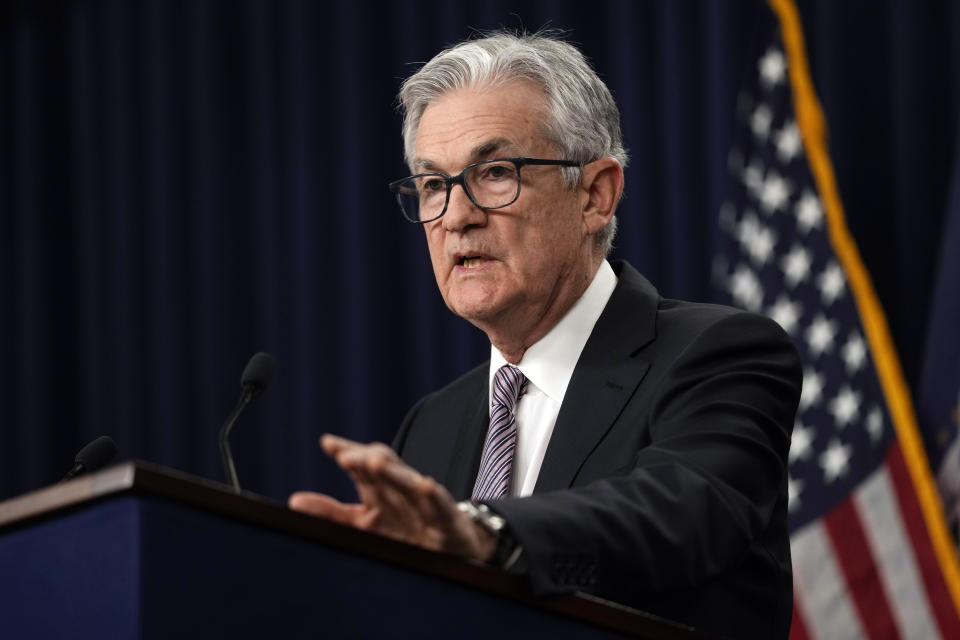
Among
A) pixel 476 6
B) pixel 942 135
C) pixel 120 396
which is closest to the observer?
pixel 942 135

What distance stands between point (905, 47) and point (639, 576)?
2.79 metres

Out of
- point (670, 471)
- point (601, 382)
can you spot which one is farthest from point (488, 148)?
point (670, 471)

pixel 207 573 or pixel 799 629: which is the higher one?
Result: pixel 207 573

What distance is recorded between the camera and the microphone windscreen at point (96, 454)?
1775mm

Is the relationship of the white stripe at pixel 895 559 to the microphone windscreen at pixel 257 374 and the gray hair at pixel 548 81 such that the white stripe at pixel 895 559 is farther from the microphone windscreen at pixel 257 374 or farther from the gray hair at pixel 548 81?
the microphone windscreen at pixel 257 374

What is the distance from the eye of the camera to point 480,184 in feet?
7.39

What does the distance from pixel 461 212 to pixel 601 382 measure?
16.0 inches

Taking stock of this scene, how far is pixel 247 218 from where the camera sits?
4.95 metres

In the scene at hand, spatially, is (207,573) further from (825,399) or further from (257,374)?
(825,399)

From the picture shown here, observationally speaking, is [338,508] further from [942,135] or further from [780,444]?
[942,135]

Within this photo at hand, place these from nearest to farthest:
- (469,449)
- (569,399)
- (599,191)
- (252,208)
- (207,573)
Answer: (207,573) < (569,399) < (469,449) < (599,191) < (252,208)

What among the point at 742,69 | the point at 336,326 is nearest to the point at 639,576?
the point at 742,69

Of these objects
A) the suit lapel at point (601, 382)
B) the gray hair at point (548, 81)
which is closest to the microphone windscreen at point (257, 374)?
the suit lapel at point (601, 382)

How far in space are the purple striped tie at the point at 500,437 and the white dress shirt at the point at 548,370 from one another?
0.04ft
